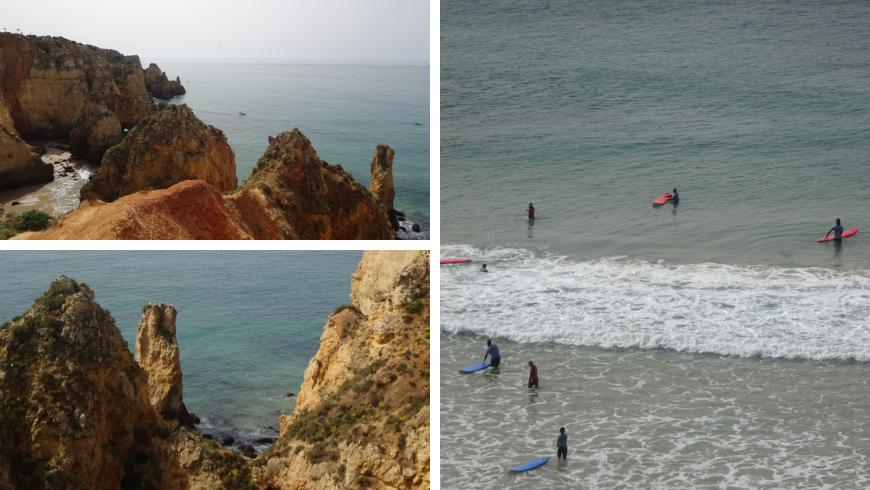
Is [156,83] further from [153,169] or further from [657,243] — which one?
[657,243]

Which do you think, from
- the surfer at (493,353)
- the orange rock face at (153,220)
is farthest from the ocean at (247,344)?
the orange rock face at (153,220)

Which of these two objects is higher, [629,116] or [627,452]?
[629,116]

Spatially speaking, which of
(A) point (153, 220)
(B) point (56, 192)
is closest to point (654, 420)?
(A) point (153, 220)

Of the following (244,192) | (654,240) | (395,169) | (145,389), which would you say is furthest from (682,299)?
(395,169)

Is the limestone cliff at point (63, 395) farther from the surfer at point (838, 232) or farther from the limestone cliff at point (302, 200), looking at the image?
the surfer at point (838, 232)

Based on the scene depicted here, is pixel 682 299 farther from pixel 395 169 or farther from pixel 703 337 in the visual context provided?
pixel 395 169
